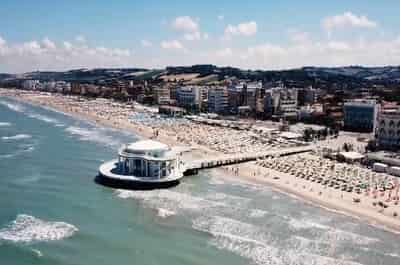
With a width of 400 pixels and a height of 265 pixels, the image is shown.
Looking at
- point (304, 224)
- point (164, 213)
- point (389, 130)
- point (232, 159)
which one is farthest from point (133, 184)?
point (389, 130)

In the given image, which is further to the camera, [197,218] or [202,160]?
[202,160]

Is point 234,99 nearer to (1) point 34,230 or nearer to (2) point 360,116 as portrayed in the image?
(2) point 360,116

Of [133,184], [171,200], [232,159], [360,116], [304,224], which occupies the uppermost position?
[360,116]

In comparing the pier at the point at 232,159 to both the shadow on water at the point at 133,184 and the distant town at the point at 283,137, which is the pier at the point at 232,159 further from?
the shadow on water at the point at 133,184

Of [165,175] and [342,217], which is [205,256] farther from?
[165,175]

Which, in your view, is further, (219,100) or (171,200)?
(219,100)

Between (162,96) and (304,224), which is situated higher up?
(162,96)

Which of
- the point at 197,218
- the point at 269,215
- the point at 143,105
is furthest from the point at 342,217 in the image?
the point at 143,105
